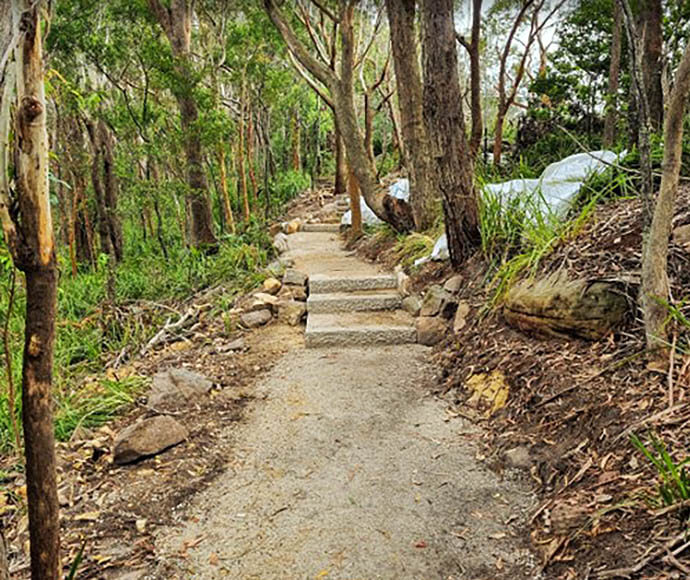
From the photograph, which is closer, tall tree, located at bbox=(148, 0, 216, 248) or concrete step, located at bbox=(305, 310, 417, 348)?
concrete step, located at bbox=(305, 310, 417, 348)

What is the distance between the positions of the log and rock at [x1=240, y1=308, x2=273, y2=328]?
2.47 m

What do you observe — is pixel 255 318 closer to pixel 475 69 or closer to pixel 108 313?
pixel 108 313

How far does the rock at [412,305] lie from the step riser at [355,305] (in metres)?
0.10

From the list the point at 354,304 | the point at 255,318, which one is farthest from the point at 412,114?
the point at 255,318

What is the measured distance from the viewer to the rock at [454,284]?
190 inches

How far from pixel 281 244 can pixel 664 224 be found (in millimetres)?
6763

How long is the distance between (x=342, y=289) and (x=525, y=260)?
230 cm

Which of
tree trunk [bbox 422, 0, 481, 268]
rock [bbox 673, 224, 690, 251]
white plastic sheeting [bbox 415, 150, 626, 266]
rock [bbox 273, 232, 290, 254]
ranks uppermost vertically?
tree trunk [bbox 422, 0, 481, 268]

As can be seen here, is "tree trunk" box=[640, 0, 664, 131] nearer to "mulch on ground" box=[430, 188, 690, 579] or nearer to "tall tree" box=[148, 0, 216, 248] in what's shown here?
"mulch on ground" box=[430, 188, 690, 579]

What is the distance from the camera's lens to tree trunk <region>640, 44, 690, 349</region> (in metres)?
2.24

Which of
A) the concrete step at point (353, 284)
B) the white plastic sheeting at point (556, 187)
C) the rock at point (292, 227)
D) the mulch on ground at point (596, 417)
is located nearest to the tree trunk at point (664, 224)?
the mulch on ground at point (596, 417)

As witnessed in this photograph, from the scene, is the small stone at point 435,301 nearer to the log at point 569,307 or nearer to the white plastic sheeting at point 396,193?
the log at point 569,307

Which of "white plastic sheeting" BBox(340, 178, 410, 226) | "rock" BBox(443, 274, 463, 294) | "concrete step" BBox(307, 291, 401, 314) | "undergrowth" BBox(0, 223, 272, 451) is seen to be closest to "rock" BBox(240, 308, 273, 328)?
"concrete step" BBox(307, 291, 401, 314)

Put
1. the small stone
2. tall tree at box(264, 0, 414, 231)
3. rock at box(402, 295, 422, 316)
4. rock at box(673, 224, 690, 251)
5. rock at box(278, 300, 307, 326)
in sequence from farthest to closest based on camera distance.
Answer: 1. tall tree at box(264, 0, 414, 231)
2. rock at box(278, 300, 307, 326)
3. rock at box(402, 295, 422, 316)
4. the small stone
5. rock at box(673, 224, 690, 251)
